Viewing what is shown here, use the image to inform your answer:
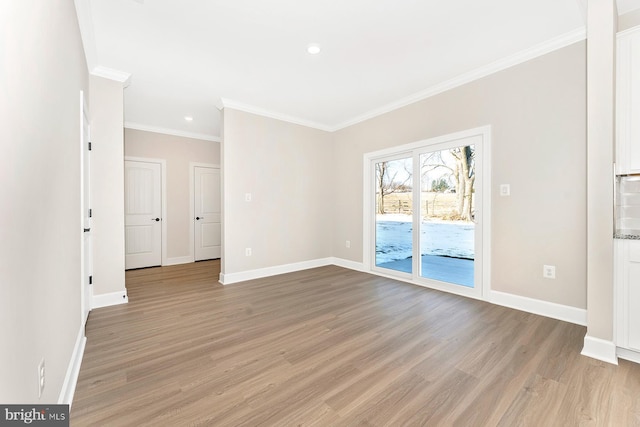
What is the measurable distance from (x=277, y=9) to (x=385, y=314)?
9.81 ft

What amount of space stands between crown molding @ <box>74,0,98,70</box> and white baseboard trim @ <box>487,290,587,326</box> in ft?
15.4

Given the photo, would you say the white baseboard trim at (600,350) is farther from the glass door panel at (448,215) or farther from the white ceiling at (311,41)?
the white ceiling at (311,41)

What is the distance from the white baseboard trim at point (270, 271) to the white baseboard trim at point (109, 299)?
1222 mm

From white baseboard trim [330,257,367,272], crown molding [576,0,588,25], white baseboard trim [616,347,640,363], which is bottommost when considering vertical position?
white baseboard trim [616,347,640,363]

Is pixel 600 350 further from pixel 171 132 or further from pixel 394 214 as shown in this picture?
pixel 171 132

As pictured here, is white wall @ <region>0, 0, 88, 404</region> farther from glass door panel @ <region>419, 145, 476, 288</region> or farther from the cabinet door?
glass door panel @ <region>419, 145, 476, 288</region>

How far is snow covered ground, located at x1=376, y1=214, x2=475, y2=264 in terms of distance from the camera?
3494 mm

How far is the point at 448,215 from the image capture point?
3629 mm

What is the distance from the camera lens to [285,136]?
15.7 ft

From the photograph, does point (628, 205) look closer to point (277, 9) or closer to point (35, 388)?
point (277, 9)

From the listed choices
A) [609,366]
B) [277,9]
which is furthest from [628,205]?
[277,9]

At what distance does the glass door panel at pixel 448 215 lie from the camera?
11.2ft

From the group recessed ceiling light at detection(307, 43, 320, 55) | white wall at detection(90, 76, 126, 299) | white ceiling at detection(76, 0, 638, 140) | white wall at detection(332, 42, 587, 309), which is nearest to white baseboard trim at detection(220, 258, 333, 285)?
white wall at detection(90, 76, 126, 299)

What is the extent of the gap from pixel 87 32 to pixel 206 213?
402cm
